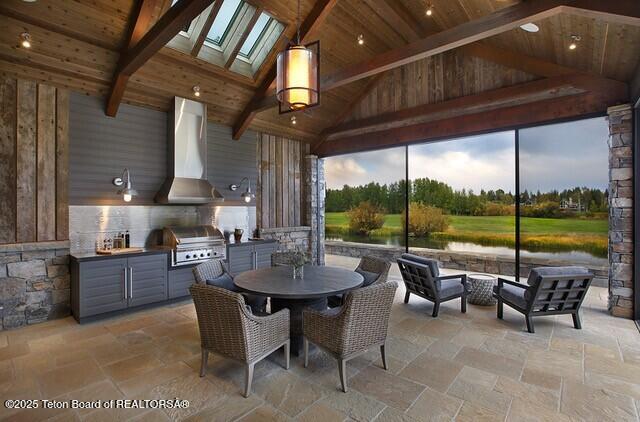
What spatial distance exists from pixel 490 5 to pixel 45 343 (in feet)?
21.6

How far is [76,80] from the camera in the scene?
4055mm

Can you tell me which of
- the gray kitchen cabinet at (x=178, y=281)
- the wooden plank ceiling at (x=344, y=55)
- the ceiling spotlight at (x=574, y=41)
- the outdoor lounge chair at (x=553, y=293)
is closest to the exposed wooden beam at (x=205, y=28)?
the wooden plank ceiling at (x=344, y=55)

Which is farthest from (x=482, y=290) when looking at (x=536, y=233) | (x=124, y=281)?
(x=124, y=281)

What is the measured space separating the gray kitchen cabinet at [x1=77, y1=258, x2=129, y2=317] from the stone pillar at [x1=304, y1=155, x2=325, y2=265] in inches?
165

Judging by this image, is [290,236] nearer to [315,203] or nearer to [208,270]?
[315,203]

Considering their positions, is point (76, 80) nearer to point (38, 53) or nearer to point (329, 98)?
point (38, 53)

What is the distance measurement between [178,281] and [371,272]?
3.02 m

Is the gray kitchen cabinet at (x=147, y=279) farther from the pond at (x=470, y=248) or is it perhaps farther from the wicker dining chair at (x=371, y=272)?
the pond at (x=470, y=248)

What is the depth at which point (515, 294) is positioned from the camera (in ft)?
12.2

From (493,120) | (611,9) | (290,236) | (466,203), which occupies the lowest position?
(290,236)

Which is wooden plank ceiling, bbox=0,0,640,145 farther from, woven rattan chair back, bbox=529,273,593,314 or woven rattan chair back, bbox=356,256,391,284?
woven rattan chair back, bbox=356,256,391,284

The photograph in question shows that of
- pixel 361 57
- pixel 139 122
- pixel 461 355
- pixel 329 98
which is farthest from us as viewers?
pixel 329 98

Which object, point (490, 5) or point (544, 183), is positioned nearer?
point (490, 5)

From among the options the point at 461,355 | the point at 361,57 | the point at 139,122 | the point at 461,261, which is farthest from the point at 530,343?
the point at 139,122
